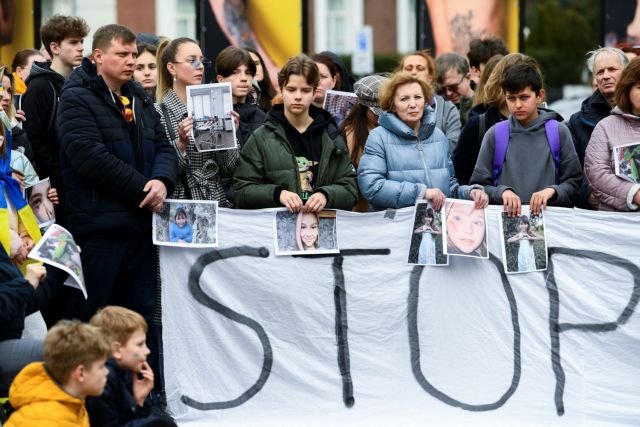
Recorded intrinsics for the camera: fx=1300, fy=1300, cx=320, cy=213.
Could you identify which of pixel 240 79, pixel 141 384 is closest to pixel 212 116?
pixel 240 79

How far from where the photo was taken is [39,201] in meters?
7.53

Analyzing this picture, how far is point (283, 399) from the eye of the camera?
24.0 ft

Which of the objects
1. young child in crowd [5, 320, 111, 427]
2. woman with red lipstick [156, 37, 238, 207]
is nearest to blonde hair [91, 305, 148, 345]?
young child in crowd [5, 320, 111, 427]

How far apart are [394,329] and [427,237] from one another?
558mm

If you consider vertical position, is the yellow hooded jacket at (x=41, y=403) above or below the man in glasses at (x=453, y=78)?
below

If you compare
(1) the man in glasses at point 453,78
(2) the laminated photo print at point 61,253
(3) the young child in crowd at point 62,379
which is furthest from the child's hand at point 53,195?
(1) the man in glasses at point 453,78

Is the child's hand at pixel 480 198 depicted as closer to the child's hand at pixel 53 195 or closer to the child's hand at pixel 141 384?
the child's hand at pixel 141 384

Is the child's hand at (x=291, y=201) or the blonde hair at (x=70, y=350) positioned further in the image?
the child's hand at (x=291, y=201)

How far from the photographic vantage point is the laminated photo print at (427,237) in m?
7.23

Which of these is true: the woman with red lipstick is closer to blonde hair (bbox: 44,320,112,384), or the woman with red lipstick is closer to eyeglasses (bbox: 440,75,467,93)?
blonde hair (bbox: 44,320,112,384)

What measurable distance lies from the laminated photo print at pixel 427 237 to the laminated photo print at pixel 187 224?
1.12 meters

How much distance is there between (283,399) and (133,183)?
147 cm

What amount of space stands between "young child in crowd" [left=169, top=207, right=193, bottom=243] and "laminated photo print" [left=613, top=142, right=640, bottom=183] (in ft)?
8.09

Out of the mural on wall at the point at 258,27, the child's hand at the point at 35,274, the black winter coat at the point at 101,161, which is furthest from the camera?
the mural on wall at the point at 258,27
